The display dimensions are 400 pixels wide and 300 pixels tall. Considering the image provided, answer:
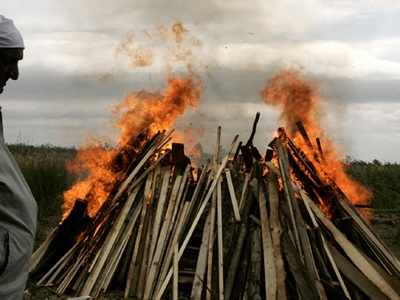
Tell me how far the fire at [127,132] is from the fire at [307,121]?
5.05 feet

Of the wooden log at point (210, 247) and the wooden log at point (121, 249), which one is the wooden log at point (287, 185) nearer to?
the wooden log at point (210, 247)

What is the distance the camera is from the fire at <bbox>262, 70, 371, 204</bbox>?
9.97m

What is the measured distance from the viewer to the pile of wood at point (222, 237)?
7516 millimetres

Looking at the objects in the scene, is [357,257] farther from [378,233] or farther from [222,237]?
[378,233]

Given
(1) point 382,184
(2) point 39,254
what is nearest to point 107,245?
(2) point 39,254

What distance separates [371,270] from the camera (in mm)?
7625

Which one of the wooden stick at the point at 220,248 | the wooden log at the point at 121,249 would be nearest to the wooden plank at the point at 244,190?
the wooden stick at the point at 220,248

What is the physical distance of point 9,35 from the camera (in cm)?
217

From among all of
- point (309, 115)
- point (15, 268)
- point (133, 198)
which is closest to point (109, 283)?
point (133, 198)

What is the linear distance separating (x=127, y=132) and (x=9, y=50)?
8019 millimetres

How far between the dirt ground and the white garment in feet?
20.0

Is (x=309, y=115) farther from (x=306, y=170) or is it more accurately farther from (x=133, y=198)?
(x=133, y=198)

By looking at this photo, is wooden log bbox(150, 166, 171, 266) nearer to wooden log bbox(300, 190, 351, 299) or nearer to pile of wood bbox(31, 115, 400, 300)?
pile of wood bbox(31, 115, 400, 300)

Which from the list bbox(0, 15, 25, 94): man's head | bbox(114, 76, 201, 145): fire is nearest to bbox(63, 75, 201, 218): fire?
bbox(114, 76, 201, 145): fire
